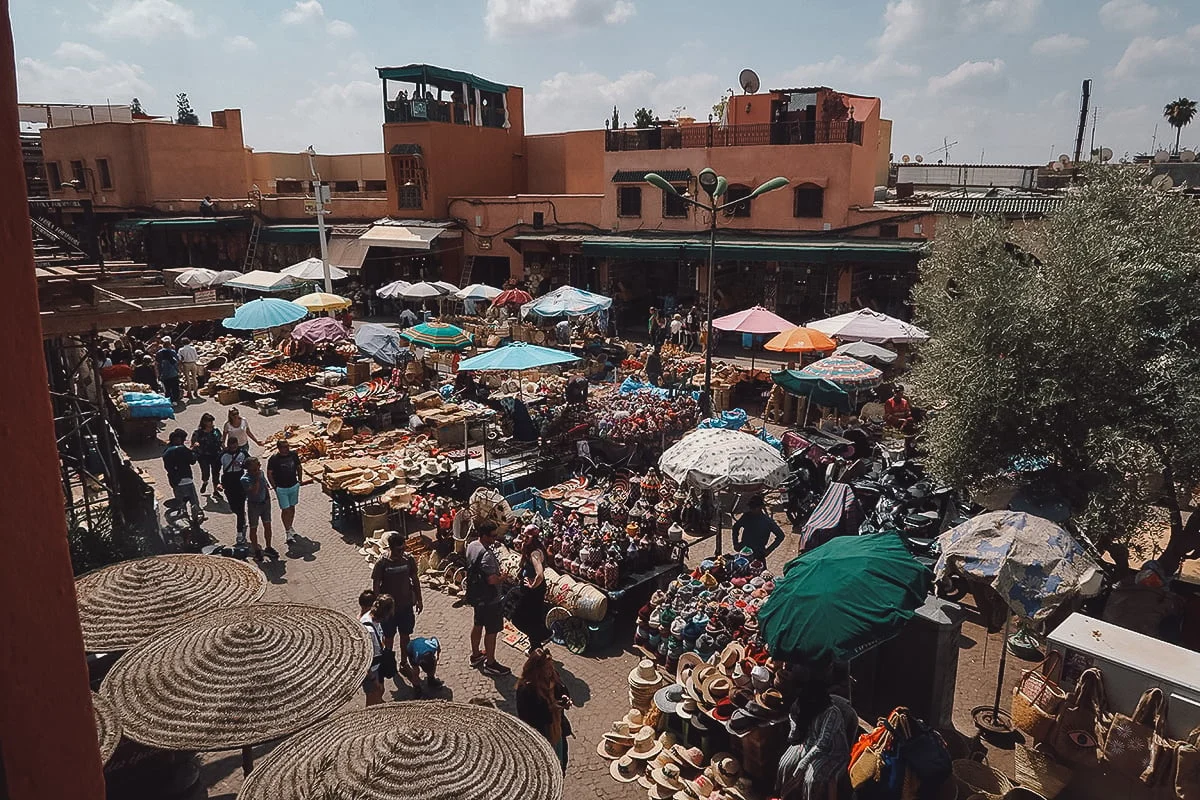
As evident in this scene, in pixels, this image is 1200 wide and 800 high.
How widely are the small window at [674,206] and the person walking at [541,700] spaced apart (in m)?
22.3

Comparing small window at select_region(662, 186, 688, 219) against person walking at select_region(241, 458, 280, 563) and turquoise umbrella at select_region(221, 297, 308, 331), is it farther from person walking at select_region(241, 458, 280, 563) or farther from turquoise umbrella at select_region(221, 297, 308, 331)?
person walking at select_region(241, 458, 280, 563)

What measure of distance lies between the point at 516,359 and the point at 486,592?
5976mm

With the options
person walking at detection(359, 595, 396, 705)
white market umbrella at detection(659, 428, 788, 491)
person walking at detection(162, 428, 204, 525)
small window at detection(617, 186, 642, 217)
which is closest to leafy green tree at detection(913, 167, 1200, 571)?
white market umbrella at detection(659, 428, 788, 491)

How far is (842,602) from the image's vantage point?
19.0 feet

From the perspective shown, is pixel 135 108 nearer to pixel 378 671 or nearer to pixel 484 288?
pixel 484 288

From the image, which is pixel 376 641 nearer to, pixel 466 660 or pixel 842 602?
pixel 466 660

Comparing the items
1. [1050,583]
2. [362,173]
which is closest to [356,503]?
[1050,583]

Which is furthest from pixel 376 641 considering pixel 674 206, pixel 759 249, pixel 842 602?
pixel 674 206

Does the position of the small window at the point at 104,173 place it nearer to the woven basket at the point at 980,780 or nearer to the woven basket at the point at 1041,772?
the woven basket at the point at 980,780

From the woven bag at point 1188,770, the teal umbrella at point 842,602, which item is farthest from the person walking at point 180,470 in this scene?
the woven bag at point 1188,770

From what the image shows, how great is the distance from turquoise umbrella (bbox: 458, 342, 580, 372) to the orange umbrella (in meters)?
4.67

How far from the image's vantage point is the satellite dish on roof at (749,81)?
2706 cm

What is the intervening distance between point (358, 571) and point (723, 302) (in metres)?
18.9

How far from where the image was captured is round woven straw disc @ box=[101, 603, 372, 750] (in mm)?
4965
